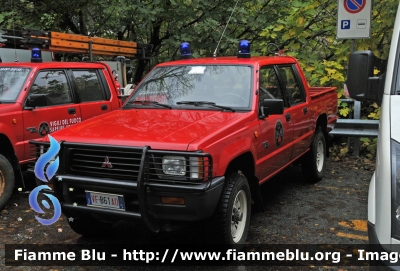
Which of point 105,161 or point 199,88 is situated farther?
point 199,88

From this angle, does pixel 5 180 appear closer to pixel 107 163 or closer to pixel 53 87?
pixel 53 87

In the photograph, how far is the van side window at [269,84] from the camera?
513 centimetres

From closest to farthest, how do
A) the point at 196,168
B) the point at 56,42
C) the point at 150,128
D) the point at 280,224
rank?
the point at 196,168, the point at 150,128, the point at 280,224, the point at 56,42

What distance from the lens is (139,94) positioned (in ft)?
17.5

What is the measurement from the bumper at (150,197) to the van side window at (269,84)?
1.68 meters

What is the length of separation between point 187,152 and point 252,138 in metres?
1.18

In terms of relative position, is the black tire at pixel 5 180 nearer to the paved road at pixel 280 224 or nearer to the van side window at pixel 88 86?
the paved road at pixel 280 224

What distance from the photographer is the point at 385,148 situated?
2.94 metres

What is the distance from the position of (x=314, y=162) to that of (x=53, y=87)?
407 cm

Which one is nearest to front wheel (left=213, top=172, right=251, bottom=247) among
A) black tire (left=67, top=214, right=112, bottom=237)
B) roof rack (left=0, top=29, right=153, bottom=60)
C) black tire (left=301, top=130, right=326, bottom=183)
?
black tire (left=67, top=214, right=112, bottom=237)

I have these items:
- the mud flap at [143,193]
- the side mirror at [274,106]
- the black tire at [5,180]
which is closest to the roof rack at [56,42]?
the black tire at [5,180]

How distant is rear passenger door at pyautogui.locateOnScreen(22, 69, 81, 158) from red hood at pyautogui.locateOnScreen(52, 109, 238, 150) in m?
1.68

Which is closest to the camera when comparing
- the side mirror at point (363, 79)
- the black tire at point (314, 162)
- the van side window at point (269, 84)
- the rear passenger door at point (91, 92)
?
the side mirror at point (363, 79)

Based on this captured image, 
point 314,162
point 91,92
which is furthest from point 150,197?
→ point 91,92
